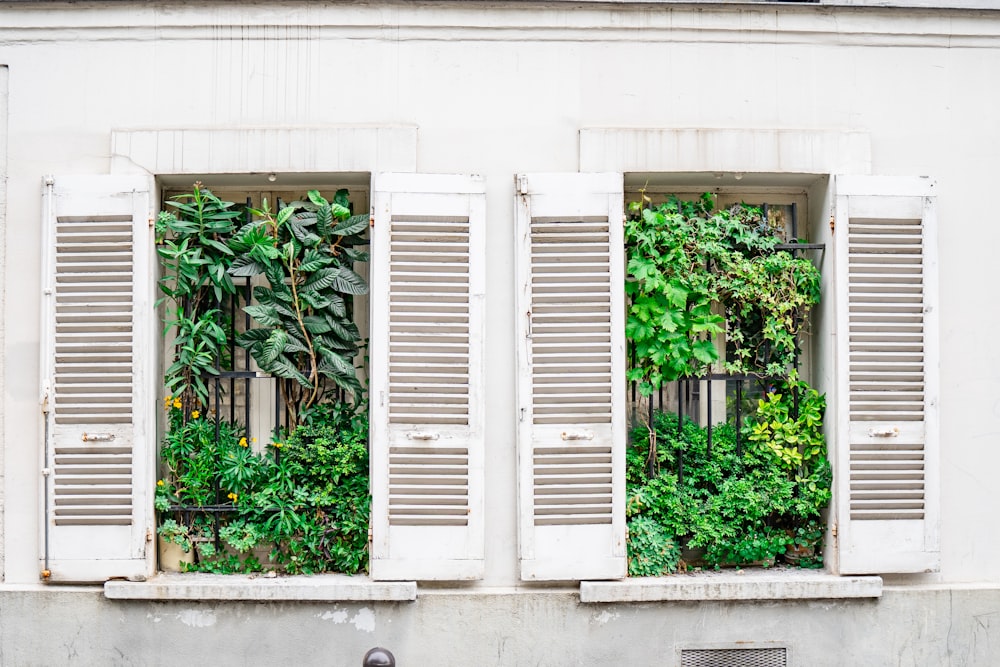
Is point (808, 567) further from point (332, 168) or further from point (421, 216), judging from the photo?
point (332, 168)

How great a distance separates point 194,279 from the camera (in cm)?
557

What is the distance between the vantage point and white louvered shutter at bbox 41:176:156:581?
5410mm

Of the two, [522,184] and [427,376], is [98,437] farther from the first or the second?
[522,184]

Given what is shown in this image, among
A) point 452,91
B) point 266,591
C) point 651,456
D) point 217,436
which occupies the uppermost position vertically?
point 452,91

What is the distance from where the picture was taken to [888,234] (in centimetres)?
558

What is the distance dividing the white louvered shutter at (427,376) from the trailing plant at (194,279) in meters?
1.06

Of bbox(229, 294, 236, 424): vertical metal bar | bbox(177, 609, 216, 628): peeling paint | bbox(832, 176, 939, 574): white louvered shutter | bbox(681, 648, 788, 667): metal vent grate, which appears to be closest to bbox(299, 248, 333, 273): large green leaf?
bbox(229, 294, 236, 424): vertical metal bar

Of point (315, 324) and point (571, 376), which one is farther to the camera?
point (315, 324)

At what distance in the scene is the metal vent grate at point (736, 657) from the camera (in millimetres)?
5547

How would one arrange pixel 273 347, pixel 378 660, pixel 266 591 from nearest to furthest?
pixel 378 660, pixel 266 591, pixel 273 347

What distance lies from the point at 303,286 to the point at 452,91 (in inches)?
63.8

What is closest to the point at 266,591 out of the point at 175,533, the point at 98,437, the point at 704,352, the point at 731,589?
the point at 175,533

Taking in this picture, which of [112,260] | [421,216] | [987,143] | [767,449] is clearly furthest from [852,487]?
[112,260]

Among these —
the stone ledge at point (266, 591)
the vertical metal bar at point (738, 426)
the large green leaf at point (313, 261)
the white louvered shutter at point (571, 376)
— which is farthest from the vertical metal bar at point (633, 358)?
the large green leaf at point (313, 261)
